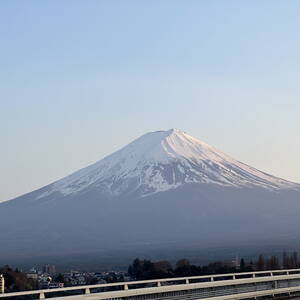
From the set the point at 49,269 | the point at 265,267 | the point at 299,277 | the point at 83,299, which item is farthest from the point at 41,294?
the point at 49,269

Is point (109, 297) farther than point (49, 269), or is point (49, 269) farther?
point (49, 269)

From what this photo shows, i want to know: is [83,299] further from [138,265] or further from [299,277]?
[138,265]

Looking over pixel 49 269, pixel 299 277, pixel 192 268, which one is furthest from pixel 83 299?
pixel 49 269

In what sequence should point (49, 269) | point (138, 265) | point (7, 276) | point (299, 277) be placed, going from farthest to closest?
1. point (49, 269)
2. point (138, 265)
3. point (7, 276)
4. point (299, 277)

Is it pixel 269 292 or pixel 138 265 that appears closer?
pixel 269 292

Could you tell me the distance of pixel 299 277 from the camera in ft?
113

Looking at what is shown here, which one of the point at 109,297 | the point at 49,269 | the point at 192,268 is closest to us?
the point at 109,297

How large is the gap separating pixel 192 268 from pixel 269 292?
2022 centimetres

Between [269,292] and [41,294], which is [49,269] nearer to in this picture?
[269,292]

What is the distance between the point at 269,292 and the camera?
31.2 meters

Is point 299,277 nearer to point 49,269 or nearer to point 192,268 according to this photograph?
point 192,268

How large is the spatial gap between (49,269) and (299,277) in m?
71.7

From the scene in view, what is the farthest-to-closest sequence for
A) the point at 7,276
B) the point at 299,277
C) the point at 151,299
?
the point at 7,276 < the point at 299,277 < the point at 151,299

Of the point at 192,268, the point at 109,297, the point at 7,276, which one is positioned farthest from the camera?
the point at 192,268
